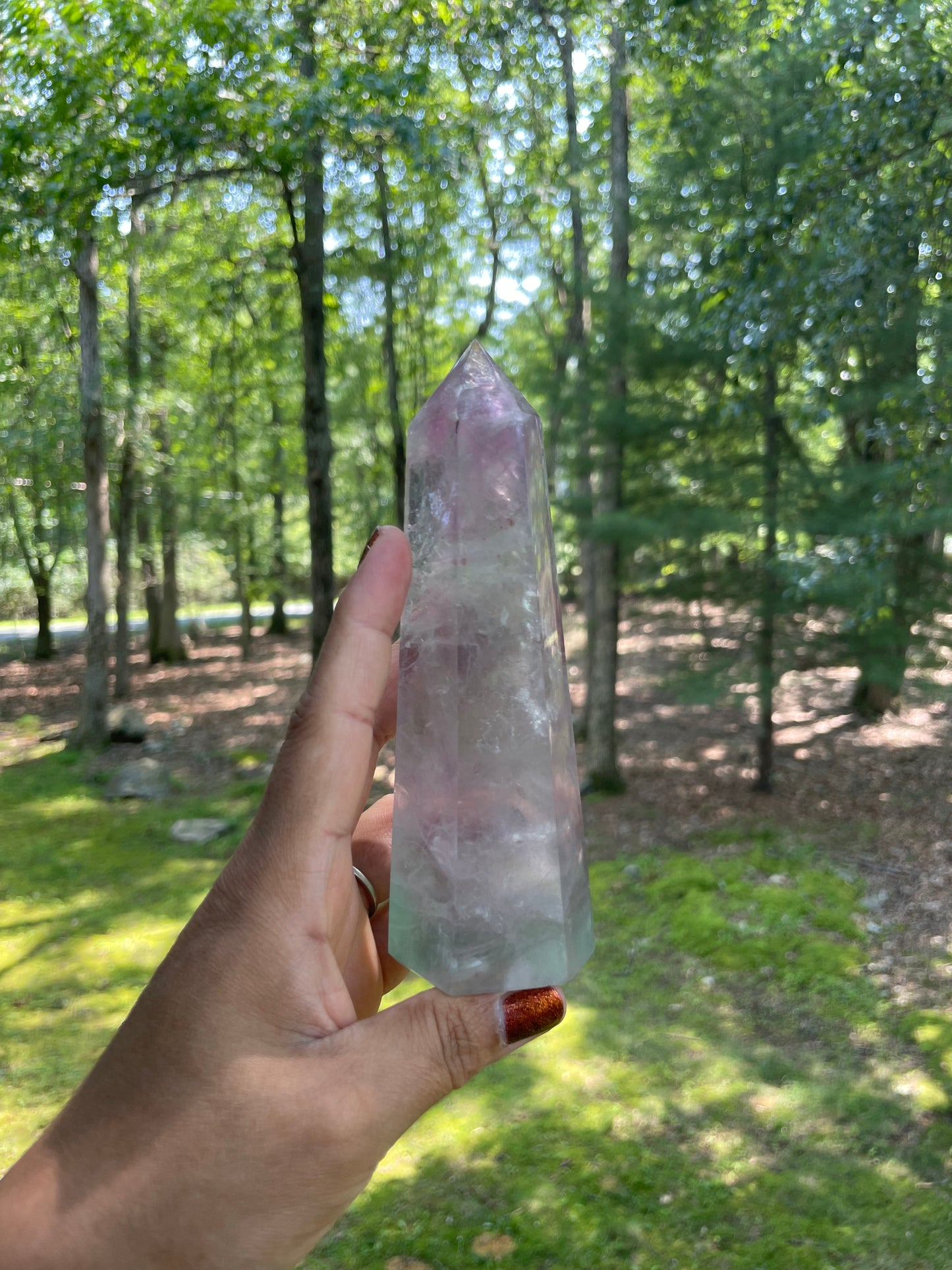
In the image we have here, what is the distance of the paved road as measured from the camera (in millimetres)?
21281

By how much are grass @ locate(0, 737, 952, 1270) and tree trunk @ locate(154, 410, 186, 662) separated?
8107 millimetres

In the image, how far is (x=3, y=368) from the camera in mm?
12234

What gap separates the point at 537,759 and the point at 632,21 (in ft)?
21.6

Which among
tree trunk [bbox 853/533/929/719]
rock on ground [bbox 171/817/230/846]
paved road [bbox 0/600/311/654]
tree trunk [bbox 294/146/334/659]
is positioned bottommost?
rock on ground [bbox 171/817/230/846]

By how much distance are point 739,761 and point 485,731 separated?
9.91 meters

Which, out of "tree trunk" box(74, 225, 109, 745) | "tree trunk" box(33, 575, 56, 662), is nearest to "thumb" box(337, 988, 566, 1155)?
"tree trunk" box(74, 225, 109, 745)

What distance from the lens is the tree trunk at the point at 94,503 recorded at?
10500 millimetres

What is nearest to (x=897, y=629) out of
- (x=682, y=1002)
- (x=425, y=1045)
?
(x=682, y=1002)

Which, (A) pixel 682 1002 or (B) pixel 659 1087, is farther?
(A) pixel 682 1002

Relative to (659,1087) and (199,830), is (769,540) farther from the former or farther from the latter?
(199,830)

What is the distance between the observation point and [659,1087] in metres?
4.85

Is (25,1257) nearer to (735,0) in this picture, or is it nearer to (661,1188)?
(661,1188)

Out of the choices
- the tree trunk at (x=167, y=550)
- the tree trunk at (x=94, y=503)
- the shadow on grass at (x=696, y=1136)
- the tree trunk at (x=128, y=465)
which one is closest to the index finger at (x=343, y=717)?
the shadow on grass at (x=696, y=1136)

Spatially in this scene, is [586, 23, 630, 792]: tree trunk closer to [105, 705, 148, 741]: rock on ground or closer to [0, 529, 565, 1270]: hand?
[105, 705, 148, 741]: rock on ground
